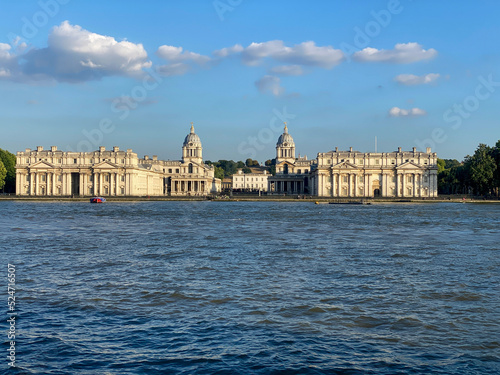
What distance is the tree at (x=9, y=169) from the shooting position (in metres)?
138

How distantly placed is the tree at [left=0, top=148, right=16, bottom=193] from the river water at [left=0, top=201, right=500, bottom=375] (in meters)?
120

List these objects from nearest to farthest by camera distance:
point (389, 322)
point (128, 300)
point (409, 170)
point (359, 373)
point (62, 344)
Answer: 1. point (359, 373)
2. point (62, 344)
3. point (389, 322)
4. point (128, 300)
5. point (409, 170)

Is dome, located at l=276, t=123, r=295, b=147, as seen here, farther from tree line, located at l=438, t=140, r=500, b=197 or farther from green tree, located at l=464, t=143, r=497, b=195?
green tree, located at l=464, t=143, r=497, b=195

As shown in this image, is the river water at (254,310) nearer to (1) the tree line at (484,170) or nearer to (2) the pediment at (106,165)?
(1) the tree line at (484,170)

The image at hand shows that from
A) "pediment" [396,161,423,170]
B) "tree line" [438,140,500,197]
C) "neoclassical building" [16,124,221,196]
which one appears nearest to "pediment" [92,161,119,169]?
"neoclassical building" [16,124,221,196]

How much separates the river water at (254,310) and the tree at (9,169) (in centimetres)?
12012

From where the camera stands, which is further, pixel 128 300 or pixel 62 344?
pixel 128 300

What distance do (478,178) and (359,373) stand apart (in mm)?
104569

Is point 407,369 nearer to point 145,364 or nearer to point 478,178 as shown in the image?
point 145,364

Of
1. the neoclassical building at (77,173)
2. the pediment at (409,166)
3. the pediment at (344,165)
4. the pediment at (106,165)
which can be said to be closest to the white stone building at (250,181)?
the neoclassical building at (77,173)

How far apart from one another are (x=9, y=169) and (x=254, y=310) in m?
138

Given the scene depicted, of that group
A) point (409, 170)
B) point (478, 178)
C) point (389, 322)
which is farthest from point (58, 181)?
point (389, 322)

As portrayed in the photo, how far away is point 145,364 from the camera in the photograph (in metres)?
11.0

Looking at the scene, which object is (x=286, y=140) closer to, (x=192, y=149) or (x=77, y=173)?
(x=192, y=149)
